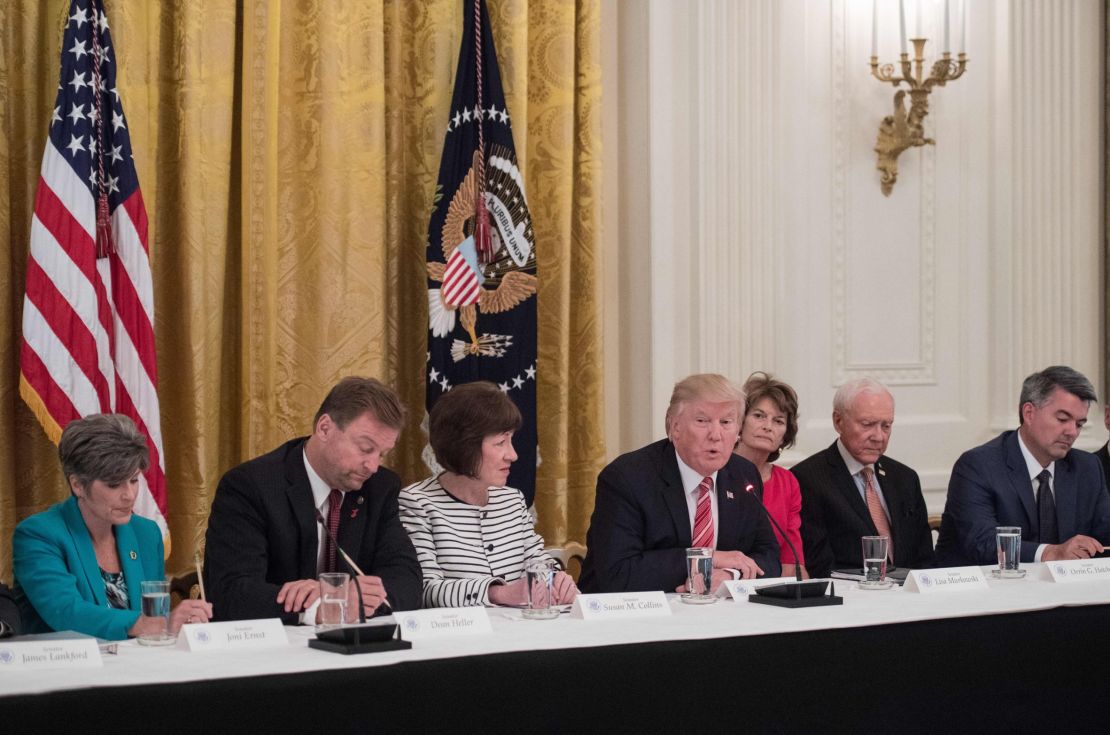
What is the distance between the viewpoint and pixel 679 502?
13.0 feet

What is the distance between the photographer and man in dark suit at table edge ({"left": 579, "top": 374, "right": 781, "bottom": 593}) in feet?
12.7

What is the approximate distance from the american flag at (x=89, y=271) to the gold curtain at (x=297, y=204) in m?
0.16

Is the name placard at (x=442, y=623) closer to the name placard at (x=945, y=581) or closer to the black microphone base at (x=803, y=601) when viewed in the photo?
the black microphone base at (x=803, y=601)

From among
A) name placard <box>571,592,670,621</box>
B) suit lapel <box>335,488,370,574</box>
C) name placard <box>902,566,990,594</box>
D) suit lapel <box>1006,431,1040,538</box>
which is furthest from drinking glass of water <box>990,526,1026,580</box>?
suit lapel <box>335,488,370,574</box>

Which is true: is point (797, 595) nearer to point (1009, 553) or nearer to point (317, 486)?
point (1009, 553)

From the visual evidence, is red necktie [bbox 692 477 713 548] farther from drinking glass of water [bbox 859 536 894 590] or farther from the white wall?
the white wall

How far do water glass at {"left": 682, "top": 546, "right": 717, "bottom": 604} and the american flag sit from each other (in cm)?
194

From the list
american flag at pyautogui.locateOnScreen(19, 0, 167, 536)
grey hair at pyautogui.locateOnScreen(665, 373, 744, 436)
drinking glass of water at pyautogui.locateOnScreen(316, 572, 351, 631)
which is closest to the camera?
drinking glass of water at pyautogui.locateOnScreen(316, 572, 351, 631)

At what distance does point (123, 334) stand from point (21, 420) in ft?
1.48

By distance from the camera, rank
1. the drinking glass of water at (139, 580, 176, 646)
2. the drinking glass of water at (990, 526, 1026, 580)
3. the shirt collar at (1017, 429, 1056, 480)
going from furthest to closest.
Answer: the shirt collar at (1017, 429, 1056, 480) → the drinking glass of water at (990, 526, 1026, 580) → the drinking glass of water at (139, 580, 176, 646)

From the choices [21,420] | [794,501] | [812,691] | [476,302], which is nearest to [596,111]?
[476,302]

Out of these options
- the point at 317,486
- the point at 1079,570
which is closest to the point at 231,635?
the point at 317,486

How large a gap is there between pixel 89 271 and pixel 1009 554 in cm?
293

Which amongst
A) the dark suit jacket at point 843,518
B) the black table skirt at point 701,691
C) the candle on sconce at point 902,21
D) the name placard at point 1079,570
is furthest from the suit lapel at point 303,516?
the candle on sconce at point 902,21
